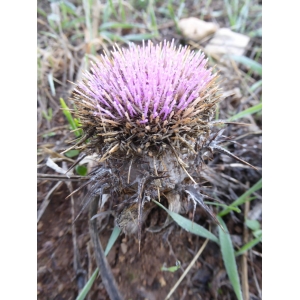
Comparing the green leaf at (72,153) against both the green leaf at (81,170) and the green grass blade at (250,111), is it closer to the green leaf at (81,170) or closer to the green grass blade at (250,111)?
the green leaf at (81,170)

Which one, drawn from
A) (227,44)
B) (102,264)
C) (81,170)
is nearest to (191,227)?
(102,264)

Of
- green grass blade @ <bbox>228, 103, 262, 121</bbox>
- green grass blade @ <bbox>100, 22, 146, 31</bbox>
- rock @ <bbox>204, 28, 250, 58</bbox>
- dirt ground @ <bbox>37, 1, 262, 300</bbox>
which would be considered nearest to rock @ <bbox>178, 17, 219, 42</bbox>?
rock @ <bbox>204, 28, 250, 58</bbox>

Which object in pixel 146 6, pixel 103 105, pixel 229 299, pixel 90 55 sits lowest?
pixel 229 299

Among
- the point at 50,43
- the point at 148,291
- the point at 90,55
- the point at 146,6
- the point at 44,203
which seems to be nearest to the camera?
the point at 148,291

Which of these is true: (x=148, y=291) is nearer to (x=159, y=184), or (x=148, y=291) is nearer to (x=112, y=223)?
(x=112, y=223)

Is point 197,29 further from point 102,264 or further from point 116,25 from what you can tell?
point 102,264

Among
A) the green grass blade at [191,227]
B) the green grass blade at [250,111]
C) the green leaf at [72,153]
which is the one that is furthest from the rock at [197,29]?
the green grass blade at [191,227]

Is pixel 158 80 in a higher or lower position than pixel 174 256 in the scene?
higher
